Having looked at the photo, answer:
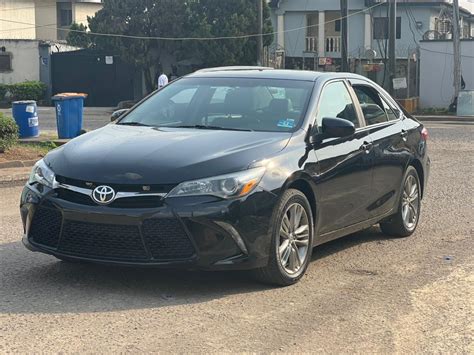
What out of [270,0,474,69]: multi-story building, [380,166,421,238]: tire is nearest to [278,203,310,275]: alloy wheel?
[380,166,421,238]: tire

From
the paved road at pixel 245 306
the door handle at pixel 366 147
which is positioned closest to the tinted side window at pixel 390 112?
the door handle at pixel 366 147

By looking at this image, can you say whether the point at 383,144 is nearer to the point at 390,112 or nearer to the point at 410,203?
the point at 390,112

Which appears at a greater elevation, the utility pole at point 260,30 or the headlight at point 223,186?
the utility pole at point 260,30

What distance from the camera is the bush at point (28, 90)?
36.9m

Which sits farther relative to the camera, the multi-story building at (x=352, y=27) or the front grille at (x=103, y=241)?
the multi-story building at (x=352, y=27)

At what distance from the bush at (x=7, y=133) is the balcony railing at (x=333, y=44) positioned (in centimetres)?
3004

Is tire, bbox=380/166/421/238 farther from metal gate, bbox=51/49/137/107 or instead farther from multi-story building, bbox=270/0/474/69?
metal gate, bbox=51/49/137/107

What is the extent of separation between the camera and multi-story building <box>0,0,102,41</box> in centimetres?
4731

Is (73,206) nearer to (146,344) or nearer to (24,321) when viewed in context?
(24,321)

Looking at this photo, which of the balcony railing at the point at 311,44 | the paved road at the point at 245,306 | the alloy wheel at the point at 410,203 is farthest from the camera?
the balcony railing at the point at 311,44

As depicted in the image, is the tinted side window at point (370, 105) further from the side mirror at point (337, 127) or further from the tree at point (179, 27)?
the tree at point (179, 27)

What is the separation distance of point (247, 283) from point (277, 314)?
0.69 m

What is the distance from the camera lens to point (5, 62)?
39125 mm

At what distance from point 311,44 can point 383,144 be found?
114 ft
